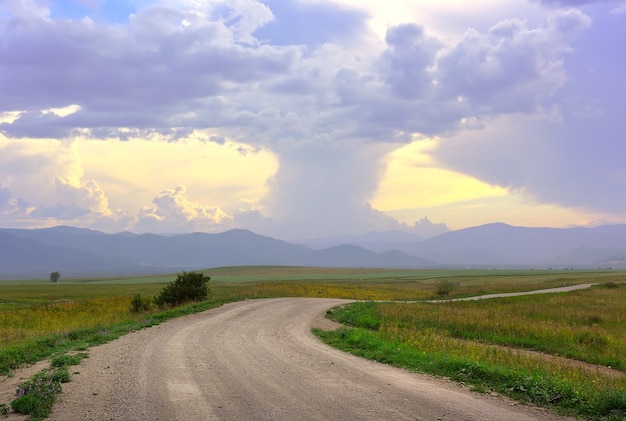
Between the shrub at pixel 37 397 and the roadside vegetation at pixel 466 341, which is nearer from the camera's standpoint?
the shrub at pixel 37 397

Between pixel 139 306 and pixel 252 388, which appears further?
pixel 139 306

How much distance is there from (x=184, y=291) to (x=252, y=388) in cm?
2657

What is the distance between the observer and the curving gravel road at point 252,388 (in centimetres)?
951

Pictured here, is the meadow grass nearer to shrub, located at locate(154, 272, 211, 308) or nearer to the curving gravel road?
the curving gravel road

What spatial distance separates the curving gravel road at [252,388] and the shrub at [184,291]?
17569 millimetres

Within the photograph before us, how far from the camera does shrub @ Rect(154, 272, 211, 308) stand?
3588 cm

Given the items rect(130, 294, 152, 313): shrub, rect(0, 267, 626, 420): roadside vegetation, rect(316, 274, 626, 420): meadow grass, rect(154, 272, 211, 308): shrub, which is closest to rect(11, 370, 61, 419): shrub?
rect(0, 267, 626, 420): roadside vegetation

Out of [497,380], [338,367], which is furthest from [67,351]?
[497,380]

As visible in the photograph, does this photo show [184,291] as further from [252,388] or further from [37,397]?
[37,397]

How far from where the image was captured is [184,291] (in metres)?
36.6

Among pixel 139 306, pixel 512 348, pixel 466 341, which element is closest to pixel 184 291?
pixel 139 306

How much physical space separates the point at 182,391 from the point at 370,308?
1000 inches

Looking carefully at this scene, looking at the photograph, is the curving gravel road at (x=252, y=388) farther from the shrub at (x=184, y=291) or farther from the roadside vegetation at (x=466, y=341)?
the shrub at (x=184, y=291)

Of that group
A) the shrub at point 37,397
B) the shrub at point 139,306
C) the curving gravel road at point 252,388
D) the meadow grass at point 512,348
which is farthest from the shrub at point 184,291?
the shrub at point 37,397
